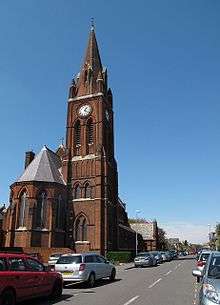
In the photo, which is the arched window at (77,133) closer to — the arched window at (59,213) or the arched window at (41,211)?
the arched window at (59,213)

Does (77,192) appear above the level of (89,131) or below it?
below

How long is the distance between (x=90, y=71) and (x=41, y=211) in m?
23.1

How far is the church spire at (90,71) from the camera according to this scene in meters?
57.0

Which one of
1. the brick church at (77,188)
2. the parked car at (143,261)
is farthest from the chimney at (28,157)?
the parked car at (143,261)

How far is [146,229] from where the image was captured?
94.1m

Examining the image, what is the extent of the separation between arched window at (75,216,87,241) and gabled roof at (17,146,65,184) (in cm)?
568

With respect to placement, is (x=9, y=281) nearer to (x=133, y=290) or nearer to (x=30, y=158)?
(x=133, y=290)

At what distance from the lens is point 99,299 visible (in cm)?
1288

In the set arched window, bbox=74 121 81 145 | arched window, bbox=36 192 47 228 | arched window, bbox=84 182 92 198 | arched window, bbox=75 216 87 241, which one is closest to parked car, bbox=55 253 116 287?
arched window, bbox=36 192 47 228

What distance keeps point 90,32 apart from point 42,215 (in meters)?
32.3

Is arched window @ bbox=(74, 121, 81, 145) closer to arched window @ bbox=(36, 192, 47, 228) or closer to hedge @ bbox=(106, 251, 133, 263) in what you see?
arched window @ bbox=(36, 192, 47, 228)

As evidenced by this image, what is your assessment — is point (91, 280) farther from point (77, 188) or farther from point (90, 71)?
point (90, 71)

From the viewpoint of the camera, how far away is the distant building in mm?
91312

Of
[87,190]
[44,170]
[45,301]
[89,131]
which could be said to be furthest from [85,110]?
[45,301]
